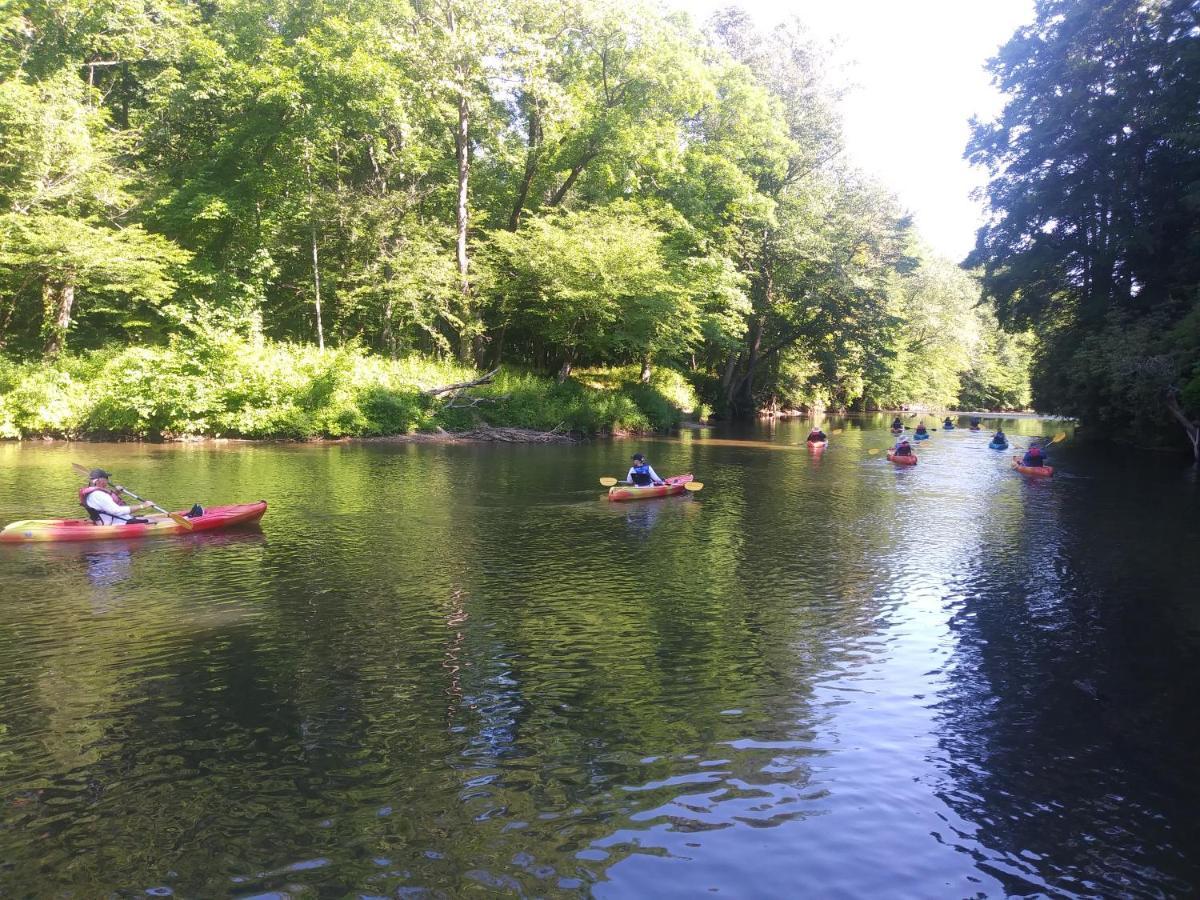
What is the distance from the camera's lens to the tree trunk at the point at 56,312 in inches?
1264

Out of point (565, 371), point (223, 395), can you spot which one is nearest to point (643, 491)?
point (223, 395)

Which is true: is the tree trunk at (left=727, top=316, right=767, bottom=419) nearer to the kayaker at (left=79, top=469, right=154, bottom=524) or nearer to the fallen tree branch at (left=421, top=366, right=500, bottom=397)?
the fallen tree branch at (left=421, top=366, right=500, bottom=397)

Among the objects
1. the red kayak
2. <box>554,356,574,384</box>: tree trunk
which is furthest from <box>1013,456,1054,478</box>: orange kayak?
the red kayak

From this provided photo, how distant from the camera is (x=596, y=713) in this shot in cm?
717

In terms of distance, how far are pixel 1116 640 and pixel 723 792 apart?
6.21 m

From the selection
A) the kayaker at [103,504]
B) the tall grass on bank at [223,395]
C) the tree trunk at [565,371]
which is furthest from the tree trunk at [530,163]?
the kayaker at [103,504]

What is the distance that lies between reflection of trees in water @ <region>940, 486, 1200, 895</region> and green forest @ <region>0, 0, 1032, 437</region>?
85.0ft

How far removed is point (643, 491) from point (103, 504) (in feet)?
35.1

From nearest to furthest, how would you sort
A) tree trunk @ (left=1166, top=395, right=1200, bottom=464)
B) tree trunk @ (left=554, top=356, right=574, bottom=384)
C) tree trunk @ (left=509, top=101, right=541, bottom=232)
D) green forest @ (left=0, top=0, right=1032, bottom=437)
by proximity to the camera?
tree trunk @ (left=1166, top=395, right=1200, bottom=464), green forest @ (left=0, top=0, right=1032, bottom=437), tree trunk @ (left=509, top=101, right=541, bottom=232), tree trunk @ (left=554, top=356, right=574, bottom=384)

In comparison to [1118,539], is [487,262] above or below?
above

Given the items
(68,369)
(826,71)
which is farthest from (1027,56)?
(68,369)

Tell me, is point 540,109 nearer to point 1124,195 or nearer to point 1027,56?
point 1027,56

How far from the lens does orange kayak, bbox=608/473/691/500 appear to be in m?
18.8

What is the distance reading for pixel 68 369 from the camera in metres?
30.6
